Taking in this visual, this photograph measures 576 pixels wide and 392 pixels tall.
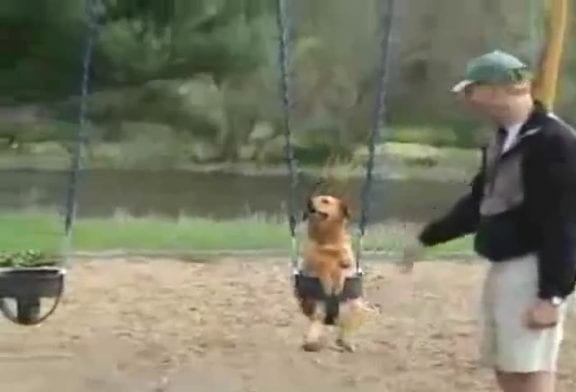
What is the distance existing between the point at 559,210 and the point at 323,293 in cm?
147

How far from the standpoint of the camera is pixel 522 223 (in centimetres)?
322

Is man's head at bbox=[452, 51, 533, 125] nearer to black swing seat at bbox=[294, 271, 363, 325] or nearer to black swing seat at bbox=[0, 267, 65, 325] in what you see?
black swing seat at bbox=[294, 271, 363, 325]

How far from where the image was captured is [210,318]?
19.0 ft

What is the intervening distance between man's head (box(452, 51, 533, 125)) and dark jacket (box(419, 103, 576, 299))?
0.04 metres

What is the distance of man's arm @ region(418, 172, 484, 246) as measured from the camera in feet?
11.3

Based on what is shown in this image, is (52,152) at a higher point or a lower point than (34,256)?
lower

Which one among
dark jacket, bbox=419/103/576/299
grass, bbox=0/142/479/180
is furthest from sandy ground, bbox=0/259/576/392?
grass, bbox=0/142/479/180

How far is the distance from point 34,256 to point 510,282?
1.85 metres

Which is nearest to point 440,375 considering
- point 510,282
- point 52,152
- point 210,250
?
point 510,282

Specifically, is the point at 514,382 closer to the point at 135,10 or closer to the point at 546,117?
the point at 546,117

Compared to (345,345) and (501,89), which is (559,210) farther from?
(345,345)

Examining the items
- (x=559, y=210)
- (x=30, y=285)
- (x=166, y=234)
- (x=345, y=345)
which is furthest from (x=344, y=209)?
(x=166, y=234)

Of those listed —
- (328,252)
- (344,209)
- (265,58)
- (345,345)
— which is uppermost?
(344,209)

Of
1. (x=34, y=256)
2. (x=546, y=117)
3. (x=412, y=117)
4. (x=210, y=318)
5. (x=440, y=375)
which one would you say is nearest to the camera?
(x=546, y=117)
